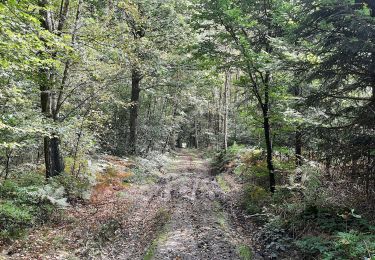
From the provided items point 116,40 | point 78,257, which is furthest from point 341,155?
point 116,40

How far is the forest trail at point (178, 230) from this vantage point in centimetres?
770

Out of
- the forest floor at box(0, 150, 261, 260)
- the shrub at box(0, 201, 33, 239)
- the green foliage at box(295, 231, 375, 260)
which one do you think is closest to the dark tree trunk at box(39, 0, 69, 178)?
the forest floor at box(0, 150, 261, 260)

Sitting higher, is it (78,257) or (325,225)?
(325,225)

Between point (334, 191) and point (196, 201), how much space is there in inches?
218

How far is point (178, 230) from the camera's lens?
9.18 meters

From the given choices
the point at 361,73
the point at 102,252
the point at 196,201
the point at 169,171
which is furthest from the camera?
the point at 169,171

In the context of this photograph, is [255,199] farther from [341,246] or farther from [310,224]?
[341,246]

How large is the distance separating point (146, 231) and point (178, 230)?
0.99m

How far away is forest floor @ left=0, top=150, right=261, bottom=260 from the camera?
7.47 meters

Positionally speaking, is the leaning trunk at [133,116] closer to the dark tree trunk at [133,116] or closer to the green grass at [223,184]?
the dark tree trunk at [133,116]

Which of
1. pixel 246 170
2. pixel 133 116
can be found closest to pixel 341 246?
pixel 246 170

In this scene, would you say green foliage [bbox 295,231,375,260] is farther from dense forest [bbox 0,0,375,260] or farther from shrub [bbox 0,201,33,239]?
shrub [bbox 0,201,33,239]

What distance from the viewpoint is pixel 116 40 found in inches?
467

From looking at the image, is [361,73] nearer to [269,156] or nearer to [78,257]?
[269,156]
